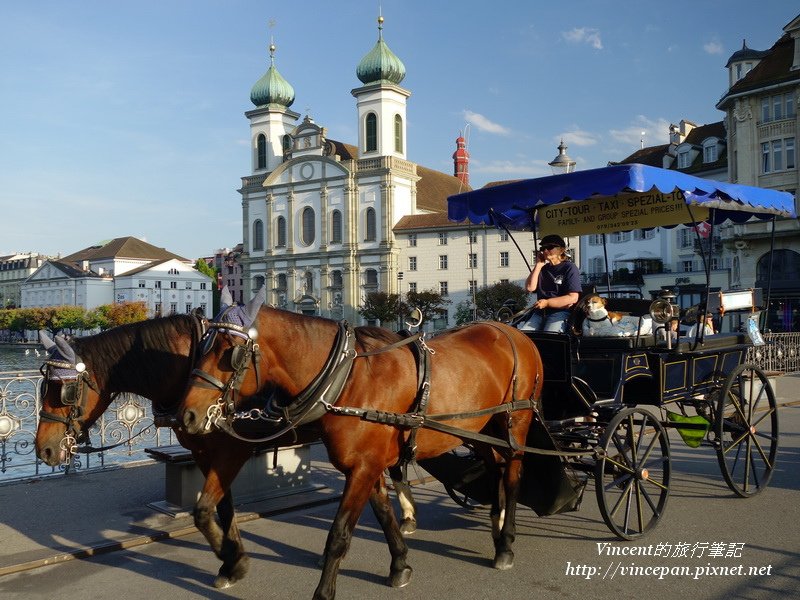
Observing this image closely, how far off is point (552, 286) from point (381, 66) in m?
76.3

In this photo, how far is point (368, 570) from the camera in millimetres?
5855

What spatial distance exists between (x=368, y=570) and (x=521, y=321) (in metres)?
2.92

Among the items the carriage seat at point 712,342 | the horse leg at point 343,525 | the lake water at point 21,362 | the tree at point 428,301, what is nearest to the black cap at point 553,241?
the carriage seat at point 712,342

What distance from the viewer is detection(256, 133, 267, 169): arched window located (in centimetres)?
8881

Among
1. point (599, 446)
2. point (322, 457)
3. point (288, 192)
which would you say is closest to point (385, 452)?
point (599, 446)

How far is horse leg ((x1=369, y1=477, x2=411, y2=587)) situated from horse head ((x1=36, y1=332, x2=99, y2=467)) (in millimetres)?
2150

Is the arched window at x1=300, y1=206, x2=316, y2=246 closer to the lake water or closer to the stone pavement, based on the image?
the lake water

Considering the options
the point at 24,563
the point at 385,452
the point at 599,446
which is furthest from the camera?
the point at 599,446

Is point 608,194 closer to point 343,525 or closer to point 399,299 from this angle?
point 343,525

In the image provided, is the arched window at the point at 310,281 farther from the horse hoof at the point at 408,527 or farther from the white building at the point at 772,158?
the horse hoof at the point at 408,527

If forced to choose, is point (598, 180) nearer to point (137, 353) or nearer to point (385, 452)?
point (385, 452)

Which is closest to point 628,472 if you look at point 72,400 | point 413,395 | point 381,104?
point 413,395

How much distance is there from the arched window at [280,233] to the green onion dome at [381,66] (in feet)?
57.6

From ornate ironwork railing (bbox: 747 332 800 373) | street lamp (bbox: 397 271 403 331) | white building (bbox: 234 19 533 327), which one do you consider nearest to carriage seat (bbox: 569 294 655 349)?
ornate ironwork railing (bbox: 747 332 800 373)
